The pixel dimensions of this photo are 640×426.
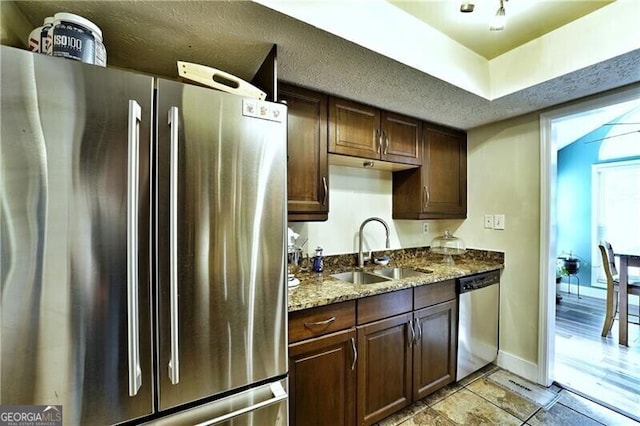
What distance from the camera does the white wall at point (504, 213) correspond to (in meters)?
2.09

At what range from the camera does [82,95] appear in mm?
779

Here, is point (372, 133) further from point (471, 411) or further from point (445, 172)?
point (471, 411)

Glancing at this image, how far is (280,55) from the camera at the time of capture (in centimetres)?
132

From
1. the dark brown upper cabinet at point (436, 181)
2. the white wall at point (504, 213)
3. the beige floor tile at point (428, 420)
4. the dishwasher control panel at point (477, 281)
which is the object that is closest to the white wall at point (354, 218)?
the white wall at point (504, 213)

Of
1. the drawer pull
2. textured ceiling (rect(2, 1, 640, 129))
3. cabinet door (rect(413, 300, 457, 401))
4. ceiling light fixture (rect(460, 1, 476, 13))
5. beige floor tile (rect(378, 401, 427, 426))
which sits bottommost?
beige floor tile (rect(378, 401, 427, 426))

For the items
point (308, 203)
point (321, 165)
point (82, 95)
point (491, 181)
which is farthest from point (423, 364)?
point (82, 95)

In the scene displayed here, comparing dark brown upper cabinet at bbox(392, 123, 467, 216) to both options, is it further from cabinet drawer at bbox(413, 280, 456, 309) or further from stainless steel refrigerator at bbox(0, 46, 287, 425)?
stainless steel refrigerator at bbox(0, 46, 287, 425)

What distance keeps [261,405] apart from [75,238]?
2.78ft

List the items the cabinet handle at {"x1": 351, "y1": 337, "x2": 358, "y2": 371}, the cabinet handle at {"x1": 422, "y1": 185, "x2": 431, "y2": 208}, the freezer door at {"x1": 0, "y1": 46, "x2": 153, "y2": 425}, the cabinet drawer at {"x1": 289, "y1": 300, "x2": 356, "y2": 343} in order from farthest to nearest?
the cabinet handle at {"x1": 422, "y1": 185, "x2": 431, "y2": 208} < the cabinet handle at {"x1": 351, "y1": 337, "x2": 358, "y2": 371} < the cabinet drawer at {"x1": 289, "y1": 300, "x2": 356, "y2": 343} < the freezer door at {"x1": 0, "y1": 46, "x2": 153, "y2": 425}

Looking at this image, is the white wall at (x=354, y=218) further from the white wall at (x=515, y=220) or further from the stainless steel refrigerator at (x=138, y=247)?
the stainless steel refrigerator at (x=138, y=247)

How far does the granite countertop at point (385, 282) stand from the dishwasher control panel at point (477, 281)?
0.05m

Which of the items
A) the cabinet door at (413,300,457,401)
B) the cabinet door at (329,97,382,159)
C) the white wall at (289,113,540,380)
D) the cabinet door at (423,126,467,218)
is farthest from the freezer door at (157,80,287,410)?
the cabinet door at (423,126,467,218)

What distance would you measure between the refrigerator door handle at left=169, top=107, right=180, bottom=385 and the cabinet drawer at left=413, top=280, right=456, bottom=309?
136cm

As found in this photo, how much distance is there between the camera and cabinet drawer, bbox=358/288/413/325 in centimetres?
150
